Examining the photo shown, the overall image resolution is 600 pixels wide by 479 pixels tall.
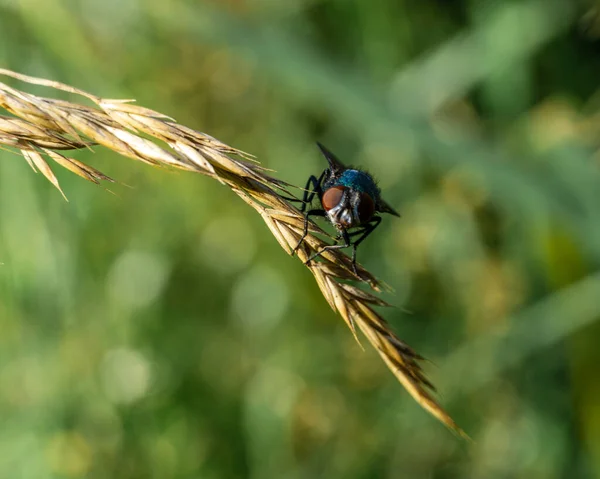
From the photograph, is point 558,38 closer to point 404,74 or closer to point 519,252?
point 404,74

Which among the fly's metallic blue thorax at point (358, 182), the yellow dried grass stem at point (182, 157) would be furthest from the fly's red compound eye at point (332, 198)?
the yellow dried grass stem at point (182, 157)

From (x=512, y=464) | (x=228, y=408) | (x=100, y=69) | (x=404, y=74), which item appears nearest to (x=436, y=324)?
(x=512, y=464)

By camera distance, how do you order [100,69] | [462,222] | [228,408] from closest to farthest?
[228,408] → [100,69] → [462,222]

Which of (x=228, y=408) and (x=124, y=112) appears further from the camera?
(x=228, y=408)

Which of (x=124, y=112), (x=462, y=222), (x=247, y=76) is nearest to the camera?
(x=124, y=112)

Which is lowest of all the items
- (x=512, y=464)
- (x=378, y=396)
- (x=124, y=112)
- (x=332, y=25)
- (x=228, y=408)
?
(x=512, y=464)

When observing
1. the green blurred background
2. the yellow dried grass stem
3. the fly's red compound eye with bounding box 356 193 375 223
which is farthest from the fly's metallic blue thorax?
the green blurred background

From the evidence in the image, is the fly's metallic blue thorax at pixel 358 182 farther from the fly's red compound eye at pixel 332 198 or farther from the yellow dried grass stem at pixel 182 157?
the yellow dried grass stem at pixel 182 157
